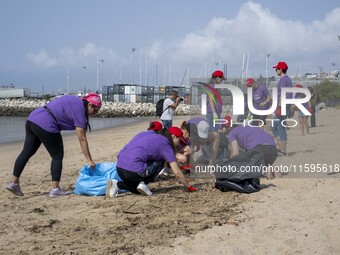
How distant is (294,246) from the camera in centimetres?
401

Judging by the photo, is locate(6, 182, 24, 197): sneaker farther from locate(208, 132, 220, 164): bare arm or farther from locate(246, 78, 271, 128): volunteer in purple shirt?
locate(246, 78, 271, 128): volunteer in purple shirt

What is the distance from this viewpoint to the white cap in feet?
25.2

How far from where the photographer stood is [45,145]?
611 centimetres

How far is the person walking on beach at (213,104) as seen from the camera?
25.7 feet

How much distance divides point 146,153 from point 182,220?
131 cm

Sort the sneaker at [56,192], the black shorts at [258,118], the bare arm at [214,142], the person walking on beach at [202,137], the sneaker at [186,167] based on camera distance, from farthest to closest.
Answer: the black shorts at [258,118] → the bare arm at [214,142] → the person walking on beach at [202,137] → the sneaker at [186,167] → the sneaker at [56,192]

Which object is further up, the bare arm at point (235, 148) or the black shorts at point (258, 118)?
the black shorts at point (258, 118)

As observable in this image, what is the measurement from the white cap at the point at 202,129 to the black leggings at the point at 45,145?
2.37m

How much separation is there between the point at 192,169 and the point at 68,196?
2085 mm

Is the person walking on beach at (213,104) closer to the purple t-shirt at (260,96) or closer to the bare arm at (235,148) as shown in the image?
the purple t-shirt at (260,96)

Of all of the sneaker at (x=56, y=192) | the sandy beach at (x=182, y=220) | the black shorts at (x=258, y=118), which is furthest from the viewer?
the black shorts at (x=258, y=118)

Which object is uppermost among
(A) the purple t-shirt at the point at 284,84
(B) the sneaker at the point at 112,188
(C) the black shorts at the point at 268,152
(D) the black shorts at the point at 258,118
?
(A) the purple t-shirt at the point at 284,84

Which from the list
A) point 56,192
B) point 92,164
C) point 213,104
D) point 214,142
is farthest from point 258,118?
point 56,192

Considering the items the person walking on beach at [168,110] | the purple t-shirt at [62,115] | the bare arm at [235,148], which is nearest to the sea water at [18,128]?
the person walking on beach at [168,110]
